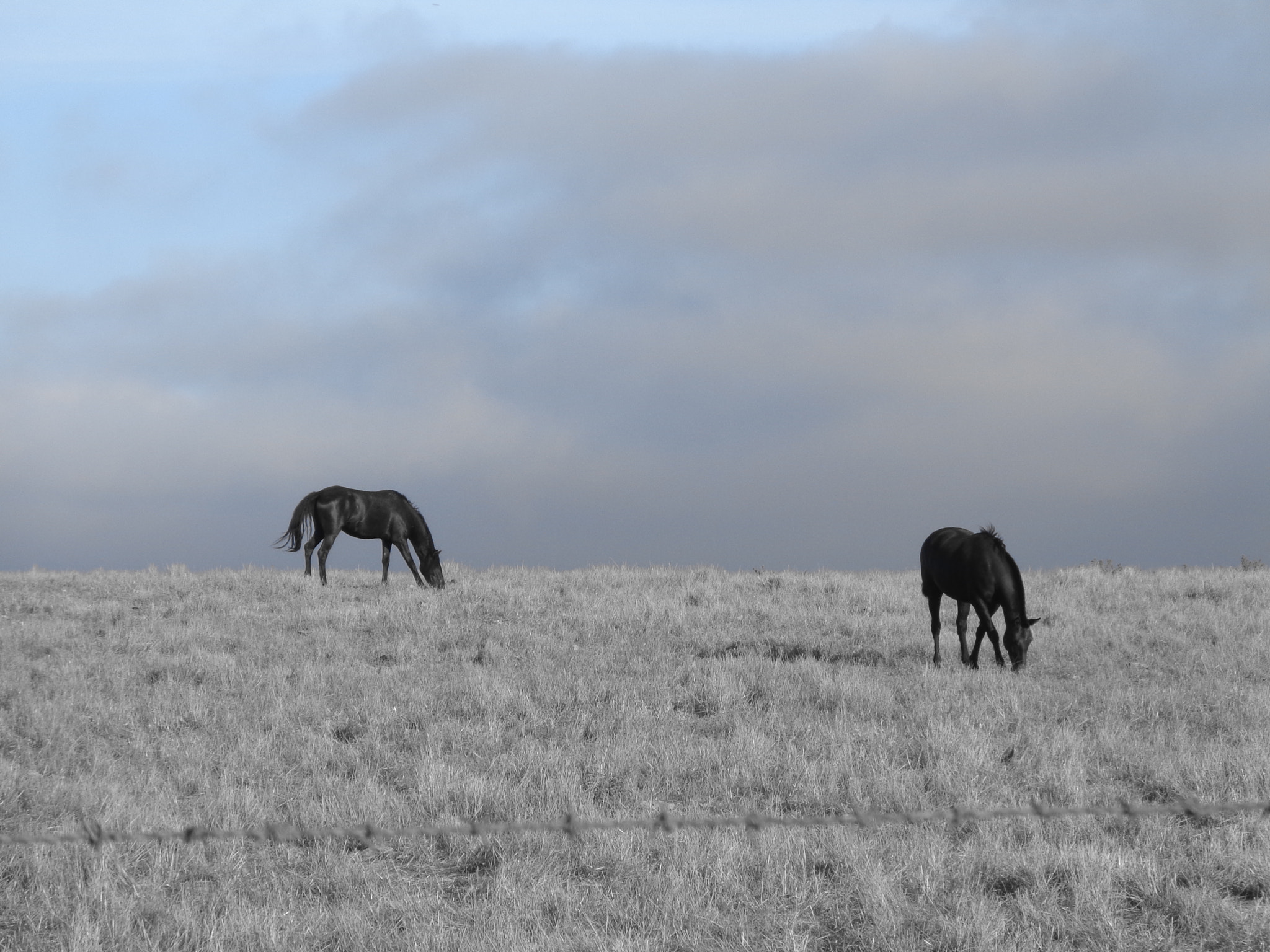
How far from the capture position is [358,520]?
2514 cm

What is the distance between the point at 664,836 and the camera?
7234mm

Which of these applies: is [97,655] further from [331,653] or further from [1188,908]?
[1188,908]

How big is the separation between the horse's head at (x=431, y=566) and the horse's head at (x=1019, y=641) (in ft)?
42.8

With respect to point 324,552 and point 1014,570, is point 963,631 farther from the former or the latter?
point 324,552

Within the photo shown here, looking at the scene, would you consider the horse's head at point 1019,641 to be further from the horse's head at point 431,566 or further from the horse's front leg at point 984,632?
the horse's head at point 431,566

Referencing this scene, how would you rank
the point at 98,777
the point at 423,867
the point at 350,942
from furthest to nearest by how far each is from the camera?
the point at 98,777, the point at 423,867, the point at 350,942

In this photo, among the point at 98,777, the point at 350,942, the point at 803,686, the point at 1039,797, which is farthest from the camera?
the point at 803,686

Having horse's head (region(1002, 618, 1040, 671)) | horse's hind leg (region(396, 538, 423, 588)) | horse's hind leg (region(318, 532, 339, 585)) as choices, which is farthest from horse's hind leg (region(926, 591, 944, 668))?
horse's hind leg (region(318, 532, 339, 585))

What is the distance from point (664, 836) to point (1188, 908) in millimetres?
3079

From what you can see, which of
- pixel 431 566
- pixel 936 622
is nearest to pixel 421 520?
pixel 431 566

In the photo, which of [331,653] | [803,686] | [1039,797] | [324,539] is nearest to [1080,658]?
[803,686]

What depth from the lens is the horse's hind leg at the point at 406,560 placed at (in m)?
23.3

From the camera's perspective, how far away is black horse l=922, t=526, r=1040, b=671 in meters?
14.0

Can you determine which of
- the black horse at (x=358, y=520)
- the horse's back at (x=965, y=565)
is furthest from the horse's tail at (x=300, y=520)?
the horse's back at (x=965, y=565)
